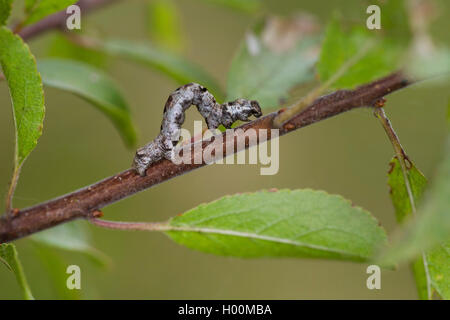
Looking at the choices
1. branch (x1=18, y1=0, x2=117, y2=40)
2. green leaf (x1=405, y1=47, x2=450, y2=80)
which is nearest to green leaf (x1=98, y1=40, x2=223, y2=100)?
branch (x1=18, y1=0, x2=117, y2=40)

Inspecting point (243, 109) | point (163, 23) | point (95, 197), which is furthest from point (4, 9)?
point (163, 23)

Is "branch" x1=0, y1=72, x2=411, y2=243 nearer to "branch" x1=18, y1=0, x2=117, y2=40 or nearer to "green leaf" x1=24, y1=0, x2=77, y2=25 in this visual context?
"green leaf" x1=24, y1=0, x2=77, y2=25

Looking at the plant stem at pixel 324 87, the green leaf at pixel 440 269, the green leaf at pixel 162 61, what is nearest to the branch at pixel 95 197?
the plant stem at pixel 324 87

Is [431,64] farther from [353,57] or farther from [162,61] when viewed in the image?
[162,61]

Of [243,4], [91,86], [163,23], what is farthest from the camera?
[163,23]
